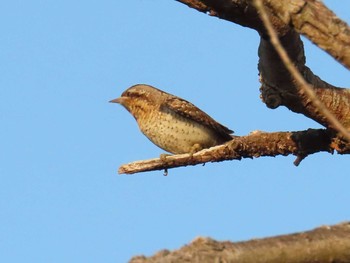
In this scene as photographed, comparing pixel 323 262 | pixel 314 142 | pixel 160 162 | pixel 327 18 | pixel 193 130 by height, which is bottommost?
pixel 323 262

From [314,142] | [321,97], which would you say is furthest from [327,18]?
[314,142]

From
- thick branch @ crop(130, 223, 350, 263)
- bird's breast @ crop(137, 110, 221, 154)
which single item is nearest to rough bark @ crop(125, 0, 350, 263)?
thick branch @ crop(130, 223, 350, 263)

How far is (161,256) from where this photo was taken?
1934 mm

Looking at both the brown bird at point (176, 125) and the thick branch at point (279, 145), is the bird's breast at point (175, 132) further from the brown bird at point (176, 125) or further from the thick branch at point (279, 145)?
the thick branch at point (279, 145)

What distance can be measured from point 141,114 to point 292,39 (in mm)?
4273

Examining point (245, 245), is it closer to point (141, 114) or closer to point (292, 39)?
point (292, 39)

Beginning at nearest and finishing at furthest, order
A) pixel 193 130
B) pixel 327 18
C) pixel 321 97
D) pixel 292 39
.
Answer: pixel 327 18 → pixel 292 39 → pixel 321 97 → pixel 193 130

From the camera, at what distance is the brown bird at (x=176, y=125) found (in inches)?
302

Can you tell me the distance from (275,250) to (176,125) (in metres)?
5.83

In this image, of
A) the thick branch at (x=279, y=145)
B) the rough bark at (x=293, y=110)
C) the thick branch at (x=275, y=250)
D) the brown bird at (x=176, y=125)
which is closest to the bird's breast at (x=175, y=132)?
the brown bird at (x=176, y=125)

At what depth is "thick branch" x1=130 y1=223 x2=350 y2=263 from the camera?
75.8 inches

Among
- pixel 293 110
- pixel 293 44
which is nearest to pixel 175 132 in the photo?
pixel 293 110

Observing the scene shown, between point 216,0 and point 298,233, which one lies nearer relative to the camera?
point 298,233

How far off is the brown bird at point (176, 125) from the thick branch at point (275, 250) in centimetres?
533
